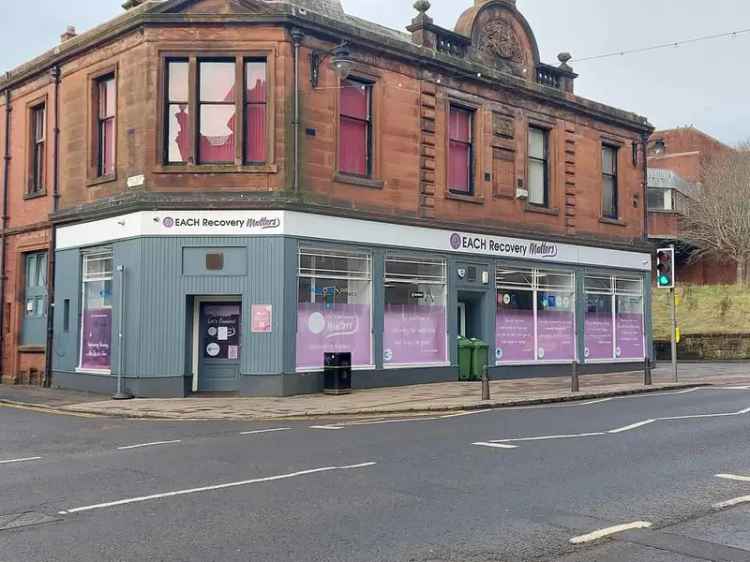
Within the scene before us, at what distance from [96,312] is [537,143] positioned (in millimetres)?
14390

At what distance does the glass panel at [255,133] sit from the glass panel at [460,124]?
6.29 metres

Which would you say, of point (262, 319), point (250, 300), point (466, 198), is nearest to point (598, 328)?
point (466, 198)

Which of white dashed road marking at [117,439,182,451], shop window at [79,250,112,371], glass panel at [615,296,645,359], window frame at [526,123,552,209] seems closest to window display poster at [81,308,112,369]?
shop window at [79,250,112,371]

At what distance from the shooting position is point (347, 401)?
693 inches

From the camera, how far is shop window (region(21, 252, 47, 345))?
23.1m

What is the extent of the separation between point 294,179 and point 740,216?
37806mm

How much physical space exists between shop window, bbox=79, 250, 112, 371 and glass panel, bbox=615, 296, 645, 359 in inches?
660

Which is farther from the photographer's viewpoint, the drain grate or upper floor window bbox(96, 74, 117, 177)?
upper floor window bbox(96, 74, 117, 177)

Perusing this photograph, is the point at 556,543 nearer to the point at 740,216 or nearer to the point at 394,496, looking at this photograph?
the point at 394,496

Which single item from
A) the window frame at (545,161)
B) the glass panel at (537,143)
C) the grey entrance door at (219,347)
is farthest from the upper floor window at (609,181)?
the grey entrance door at (219,347)

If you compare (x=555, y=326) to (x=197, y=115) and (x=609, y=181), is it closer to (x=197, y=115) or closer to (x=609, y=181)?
(x=609, y=181)

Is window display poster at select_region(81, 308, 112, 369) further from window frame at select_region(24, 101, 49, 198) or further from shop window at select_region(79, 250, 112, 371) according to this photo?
window frame at select_region(24, 101, 49, 198)

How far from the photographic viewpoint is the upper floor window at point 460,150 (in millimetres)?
23594

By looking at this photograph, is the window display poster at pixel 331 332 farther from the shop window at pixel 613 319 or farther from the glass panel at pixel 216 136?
the shop window at pixel 613 319
